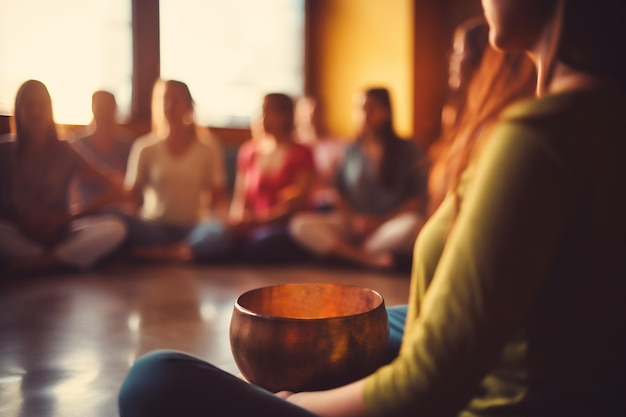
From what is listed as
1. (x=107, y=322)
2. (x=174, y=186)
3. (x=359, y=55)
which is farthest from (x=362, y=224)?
(x=359, y=55)

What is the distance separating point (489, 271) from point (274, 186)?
3.24 metres

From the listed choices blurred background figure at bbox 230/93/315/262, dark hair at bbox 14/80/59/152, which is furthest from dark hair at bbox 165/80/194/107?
dark hair at bbox 14/80/59/152

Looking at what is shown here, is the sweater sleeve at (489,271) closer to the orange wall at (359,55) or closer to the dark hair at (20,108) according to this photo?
the dark hair at (20,108)

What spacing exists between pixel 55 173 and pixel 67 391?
2.04m

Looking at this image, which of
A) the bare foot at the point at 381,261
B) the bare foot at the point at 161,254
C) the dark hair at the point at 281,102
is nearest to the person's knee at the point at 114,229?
the bare foot at the point at 161,254

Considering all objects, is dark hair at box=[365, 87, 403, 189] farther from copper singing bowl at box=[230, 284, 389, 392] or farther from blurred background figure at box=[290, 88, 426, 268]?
copper singing bowl at box=[230, 284, 389, 392]

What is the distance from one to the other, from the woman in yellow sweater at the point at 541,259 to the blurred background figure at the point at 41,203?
→ 2858 millimetres

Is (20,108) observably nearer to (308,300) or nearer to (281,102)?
(281,102)

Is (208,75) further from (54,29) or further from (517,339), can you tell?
(517,339)

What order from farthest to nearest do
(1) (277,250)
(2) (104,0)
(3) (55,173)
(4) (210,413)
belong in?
(2) (104,0), (1) (277,250), (3) (55,173), (4) (210,413)

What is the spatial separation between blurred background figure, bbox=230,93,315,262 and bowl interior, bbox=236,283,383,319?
242 centimetres

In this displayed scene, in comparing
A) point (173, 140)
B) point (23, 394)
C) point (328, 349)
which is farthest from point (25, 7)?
point (328, 349)

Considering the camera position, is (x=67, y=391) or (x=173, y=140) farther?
(x=173, y=140)

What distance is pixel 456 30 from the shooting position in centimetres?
557
